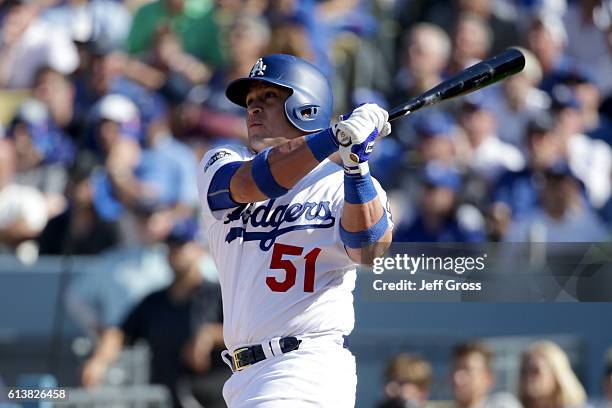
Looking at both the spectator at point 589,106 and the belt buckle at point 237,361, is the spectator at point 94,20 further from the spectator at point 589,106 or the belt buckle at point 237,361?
the belt buckle at point 237,361

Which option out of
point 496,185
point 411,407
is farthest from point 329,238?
point 496,185

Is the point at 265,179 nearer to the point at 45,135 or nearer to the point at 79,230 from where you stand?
the point at 79,230

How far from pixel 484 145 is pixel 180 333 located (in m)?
2.24

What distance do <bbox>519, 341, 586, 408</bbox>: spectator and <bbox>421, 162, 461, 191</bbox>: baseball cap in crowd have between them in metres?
1.17

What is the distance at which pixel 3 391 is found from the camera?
20.4 feet

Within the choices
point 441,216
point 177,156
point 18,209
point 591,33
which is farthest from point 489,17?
point 18,209

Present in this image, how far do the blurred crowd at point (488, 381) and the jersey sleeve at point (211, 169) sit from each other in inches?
89.4

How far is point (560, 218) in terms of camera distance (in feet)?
20.4

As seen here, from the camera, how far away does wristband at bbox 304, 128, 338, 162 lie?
10.9 feet

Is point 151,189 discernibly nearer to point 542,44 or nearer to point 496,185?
point 496,185

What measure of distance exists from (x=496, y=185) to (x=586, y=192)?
0.53m

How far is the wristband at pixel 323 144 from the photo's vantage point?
10.9 ft

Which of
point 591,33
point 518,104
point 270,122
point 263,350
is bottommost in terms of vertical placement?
point 263,350
